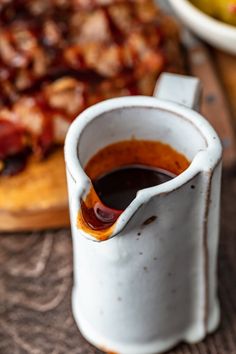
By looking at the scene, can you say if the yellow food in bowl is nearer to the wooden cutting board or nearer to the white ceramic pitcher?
the wooden cutting board

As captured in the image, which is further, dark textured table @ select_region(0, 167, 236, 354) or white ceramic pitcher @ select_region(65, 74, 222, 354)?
dark textured table @ select_region(0, 167, 236, 354)

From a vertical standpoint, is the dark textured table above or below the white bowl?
below

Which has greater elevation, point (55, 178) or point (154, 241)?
point (154, 241)

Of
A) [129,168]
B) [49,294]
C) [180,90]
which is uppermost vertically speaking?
[180,90]

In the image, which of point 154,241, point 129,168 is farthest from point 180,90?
point 154,241

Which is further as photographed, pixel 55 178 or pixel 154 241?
pixel 55 178

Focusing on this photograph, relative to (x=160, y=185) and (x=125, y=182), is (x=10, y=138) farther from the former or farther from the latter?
(x=160, y=185)

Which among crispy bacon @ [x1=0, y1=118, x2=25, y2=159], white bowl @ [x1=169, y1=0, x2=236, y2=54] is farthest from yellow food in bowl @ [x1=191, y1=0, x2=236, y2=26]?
crispy bacon @ [x1=0, y1=118, x2=25, y2=159]

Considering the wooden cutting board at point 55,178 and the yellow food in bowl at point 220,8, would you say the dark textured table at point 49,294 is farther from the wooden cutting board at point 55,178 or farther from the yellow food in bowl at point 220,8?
the yellow food in bowl at point 220,8
